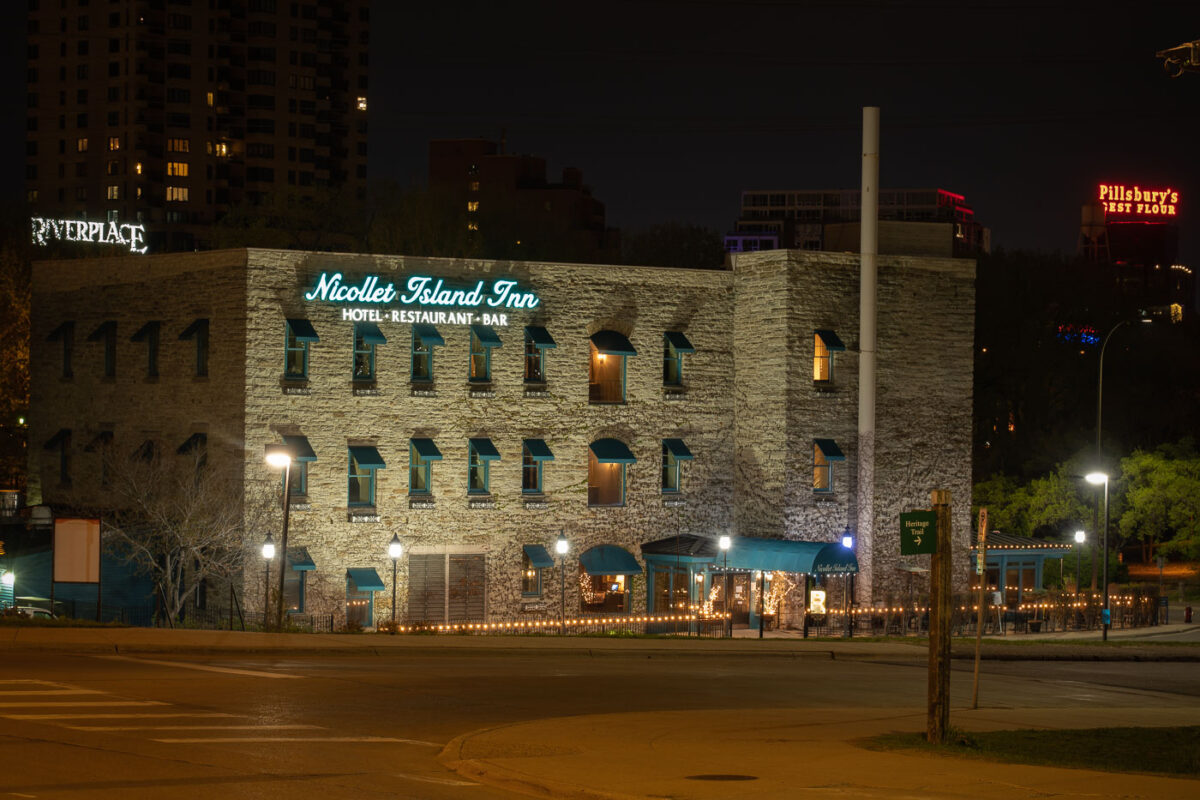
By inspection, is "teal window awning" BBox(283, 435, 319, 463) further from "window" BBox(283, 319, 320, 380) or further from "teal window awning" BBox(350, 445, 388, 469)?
"window" BBox(283, 319, 320, 380)

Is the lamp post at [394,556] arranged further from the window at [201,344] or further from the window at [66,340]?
the window at [66,340]

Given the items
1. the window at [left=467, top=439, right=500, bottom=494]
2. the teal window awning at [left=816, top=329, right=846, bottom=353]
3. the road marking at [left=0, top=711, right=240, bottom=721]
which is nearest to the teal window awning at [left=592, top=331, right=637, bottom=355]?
the window at [left=467, top=439, right=500, bottom=494]

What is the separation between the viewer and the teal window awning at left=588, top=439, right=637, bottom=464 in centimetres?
5046

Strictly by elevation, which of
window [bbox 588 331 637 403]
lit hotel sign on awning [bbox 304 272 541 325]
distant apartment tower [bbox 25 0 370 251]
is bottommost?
window [bbox 588 331 637 403]

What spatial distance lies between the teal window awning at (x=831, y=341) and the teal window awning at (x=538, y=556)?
38.7 ft

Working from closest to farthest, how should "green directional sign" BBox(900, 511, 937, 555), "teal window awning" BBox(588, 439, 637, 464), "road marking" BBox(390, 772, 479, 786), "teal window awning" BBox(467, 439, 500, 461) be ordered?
"road marking" BBox(390, 772, 479, 786) → "green directional sign" BBox(900, 511, 937, 555) → "teal window awning" BBox(467, 439, 500, 461) → "teal window awning" BBox(588, 439, 637, 464)

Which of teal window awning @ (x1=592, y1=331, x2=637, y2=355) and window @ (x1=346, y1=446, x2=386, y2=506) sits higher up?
teal window awning @ (x1=592, y1=331, x2=637, y2=355)

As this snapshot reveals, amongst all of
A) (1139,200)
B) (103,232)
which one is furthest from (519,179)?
(103,232)

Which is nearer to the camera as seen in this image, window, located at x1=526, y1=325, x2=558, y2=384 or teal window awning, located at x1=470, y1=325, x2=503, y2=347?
teal window awning, located at x1=470, y1=325, x2=503, y2=347

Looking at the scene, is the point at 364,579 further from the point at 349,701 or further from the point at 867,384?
the point at 349,701

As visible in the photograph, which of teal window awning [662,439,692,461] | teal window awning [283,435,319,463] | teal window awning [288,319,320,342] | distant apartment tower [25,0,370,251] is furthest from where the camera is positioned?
distant apartment tower [25,0,370,251]

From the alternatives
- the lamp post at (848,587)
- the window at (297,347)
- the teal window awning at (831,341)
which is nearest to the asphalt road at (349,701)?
the lamp post at (848,587)

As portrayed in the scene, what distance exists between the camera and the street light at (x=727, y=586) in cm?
4738

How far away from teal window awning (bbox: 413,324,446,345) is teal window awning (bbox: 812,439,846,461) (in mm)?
13192
